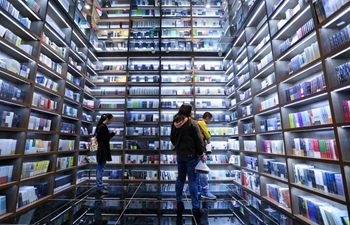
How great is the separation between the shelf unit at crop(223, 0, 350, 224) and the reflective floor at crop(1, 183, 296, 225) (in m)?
0.58

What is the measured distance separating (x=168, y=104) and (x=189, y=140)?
2.54 meters

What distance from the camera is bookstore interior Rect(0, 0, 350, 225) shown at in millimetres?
1936

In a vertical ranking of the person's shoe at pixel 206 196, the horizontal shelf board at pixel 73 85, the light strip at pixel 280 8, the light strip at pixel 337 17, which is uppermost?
the light strip at pixel 280 8

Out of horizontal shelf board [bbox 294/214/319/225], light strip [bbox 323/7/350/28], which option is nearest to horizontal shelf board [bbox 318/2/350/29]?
light strip [bbox 323/7/350/28]

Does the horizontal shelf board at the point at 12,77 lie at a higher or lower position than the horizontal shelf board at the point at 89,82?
lower

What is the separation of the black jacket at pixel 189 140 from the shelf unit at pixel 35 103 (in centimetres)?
215

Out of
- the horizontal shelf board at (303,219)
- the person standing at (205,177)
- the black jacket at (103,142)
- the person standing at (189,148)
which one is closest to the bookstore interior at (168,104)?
the horizontal shelf board at (303,219)

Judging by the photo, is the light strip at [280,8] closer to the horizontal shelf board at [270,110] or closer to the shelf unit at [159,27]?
the horizontal shelf board at [270,110]

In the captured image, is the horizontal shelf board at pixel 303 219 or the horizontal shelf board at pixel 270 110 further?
the horizontal shelf board at pixel 270 110

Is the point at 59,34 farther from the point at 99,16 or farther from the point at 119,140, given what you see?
the point at 119,140

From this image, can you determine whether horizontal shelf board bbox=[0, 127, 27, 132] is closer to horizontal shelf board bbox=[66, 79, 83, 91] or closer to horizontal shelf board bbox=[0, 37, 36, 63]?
horizontal shelf board bbox=[0, 37, 36, 63]

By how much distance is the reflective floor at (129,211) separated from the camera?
2.02m

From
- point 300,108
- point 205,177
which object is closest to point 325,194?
point 300,108

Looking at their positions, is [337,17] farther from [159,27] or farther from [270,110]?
[159,27]
